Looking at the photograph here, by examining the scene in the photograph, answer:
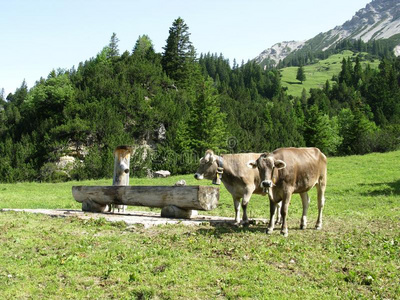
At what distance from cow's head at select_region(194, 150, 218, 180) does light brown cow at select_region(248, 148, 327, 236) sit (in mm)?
1812

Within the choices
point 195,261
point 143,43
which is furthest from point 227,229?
point 143,43

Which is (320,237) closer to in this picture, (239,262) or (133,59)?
(239,262)

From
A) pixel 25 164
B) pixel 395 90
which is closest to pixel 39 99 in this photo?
pixel 25 164

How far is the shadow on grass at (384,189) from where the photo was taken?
21416mm

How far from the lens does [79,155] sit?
5406 cm

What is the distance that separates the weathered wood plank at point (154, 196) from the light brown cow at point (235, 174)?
548mm

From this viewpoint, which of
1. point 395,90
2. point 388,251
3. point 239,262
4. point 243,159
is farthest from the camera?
point 395,90

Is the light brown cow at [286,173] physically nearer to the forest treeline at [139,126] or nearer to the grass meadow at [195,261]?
the grass meadow at [195,261]

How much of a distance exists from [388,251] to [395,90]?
136 metres

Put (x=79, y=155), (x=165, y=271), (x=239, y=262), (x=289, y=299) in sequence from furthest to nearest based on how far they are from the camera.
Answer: (x=79, y=155) → (x=239, y=262) → (x=165, y=271) → (x=289, y=299)

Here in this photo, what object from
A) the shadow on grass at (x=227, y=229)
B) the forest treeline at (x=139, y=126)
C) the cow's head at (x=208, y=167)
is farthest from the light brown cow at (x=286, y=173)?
the forest treeline at (x=139, y=126)

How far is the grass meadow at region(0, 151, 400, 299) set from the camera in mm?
6066

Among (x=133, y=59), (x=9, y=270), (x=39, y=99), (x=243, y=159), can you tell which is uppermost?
(x=133, y=59)

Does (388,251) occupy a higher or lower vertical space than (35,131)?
lower
